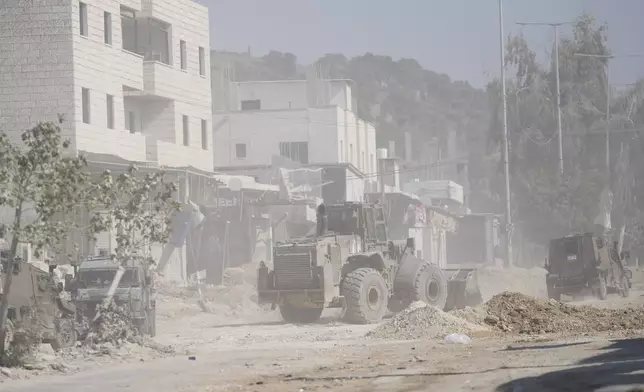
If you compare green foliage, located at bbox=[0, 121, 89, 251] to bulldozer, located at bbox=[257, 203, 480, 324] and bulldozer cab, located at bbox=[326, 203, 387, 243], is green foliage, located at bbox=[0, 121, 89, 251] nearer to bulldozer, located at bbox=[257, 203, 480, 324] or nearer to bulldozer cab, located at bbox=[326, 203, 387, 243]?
bulldozer, located at bbox=[257, 203, 480, 324]

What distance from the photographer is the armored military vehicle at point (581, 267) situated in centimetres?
4147

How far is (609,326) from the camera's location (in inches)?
1038

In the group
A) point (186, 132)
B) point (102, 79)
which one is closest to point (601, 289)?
point (102, 79)

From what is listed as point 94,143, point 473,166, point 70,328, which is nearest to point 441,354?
point 70,328

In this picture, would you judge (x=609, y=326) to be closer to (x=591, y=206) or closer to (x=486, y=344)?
(x=486, y=344)

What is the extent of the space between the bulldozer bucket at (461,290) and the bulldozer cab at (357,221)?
11.2 ft

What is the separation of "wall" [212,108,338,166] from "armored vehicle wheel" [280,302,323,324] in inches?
1531

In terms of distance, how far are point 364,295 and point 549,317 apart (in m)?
5.71

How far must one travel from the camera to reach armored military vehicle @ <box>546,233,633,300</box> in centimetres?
4147

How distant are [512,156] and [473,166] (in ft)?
154

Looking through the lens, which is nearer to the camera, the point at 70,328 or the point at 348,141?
the point at 70,328

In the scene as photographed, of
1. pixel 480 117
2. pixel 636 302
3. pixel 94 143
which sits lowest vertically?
pixel 636 302

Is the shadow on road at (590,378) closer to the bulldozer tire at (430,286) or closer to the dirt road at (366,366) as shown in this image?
the dirt road at (366,366)

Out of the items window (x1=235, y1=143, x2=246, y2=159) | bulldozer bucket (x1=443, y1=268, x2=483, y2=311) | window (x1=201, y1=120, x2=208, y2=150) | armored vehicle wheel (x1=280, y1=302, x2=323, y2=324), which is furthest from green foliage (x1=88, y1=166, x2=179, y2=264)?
window (x1=235, y1=143, x2=246, y2=159)
